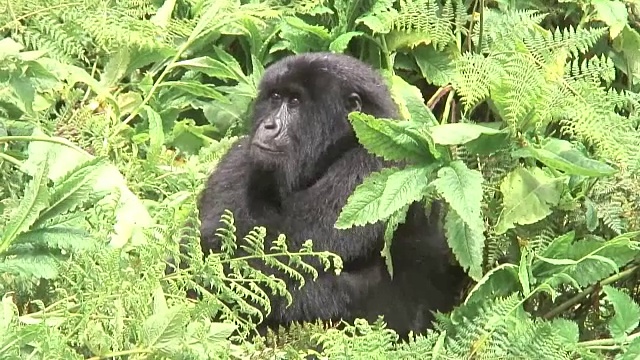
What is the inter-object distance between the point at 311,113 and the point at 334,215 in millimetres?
423

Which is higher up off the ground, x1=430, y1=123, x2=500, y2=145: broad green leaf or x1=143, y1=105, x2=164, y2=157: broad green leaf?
x1=430, y1=123, x2=500, y2=145: broad green leaf

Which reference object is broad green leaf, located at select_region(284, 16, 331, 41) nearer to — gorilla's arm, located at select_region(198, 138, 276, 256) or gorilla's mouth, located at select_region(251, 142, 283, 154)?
gorilla's arm, located at select_region(198, 138, 276, 256)

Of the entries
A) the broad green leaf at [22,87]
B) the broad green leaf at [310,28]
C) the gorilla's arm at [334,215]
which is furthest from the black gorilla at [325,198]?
the broad green leaf at [22,87]

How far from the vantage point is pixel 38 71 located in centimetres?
296

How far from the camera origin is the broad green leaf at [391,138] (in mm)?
2928

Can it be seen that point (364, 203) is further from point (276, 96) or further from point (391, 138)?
point (276, 96)

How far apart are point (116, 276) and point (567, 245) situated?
1.36 meters

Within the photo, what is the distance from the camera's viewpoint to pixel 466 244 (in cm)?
300

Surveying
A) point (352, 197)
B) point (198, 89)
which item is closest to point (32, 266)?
point (352, 197)

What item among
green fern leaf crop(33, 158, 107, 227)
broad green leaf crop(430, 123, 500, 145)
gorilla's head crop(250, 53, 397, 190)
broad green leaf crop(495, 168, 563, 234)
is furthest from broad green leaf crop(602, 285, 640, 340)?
green fern leaf crop(33, 158, 107, 227)

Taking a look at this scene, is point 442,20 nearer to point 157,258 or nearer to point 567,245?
point 567,245

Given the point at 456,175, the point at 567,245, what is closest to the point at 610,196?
the point at 567,245

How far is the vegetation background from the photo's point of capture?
228cm

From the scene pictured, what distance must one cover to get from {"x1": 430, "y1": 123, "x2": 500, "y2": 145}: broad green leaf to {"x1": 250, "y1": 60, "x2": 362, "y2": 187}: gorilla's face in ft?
2.07
